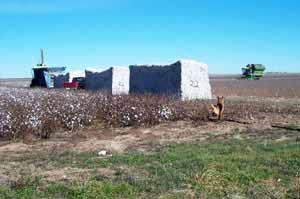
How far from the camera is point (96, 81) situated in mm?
28266

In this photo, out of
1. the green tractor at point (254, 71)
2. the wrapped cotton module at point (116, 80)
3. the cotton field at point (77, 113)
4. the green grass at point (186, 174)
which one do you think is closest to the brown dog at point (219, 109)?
the cotton field at point (77, 113)

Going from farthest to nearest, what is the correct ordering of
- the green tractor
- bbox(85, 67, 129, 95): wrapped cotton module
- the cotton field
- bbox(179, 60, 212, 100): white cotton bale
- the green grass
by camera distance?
the green tractor → bbox(85, 67, 129, 95): wrapped cotton module → bbox(179, 60, 212, 100): white cotton bale → the cotton field → the green grass

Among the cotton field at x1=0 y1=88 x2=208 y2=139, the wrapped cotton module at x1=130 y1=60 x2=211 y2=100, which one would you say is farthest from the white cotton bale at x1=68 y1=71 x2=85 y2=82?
the cotton field at x1=0 y1=88 x2=208 y2=139

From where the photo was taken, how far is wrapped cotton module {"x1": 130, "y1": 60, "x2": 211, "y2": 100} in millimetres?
21172

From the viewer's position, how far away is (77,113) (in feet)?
43.3

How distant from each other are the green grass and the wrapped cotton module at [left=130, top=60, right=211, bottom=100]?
1179 cm

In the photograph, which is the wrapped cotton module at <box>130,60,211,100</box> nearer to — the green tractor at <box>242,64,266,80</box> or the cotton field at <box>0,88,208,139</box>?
the cotton field at <box>0,88,208,139</box>

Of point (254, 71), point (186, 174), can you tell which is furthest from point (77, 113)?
point (254, 71)

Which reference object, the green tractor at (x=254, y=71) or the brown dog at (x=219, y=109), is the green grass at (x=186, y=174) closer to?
the brown dog at (x=219, y=109)

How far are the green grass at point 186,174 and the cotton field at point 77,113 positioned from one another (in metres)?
2.55

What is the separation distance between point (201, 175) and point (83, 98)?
27.2 feet

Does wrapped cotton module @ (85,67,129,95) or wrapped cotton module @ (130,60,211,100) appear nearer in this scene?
wrapped cotton module @ (130,60,211,100)

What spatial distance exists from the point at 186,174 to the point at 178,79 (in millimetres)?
14012

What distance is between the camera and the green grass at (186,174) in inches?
257
